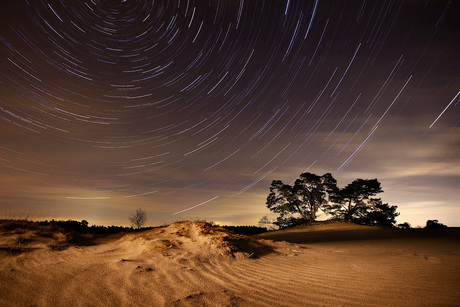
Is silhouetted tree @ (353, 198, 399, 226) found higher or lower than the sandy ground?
higher

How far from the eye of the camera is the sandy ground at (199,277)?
4332 millimetres

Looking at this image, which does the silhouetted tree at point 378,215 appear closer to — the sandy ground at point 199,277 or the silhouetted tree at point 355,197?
the silhouetted tree at point 355,197

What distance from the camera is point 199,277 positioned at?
571 centimetres

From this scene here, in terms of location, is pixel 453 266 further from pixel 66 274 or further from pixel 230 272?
pixel 66 274

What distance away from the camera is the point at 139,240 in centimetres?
866

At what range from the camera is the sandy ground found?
14.2 feet

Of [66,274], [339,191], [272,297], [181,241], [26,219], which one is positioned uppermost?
[339,191]

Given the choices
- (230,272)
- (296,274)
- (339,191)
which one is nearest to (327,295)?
(296,274)

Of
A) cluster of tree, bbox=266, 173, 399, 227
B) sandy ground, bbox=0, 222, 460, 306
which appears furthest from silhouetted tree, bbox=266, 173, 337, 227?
sandy ground, bbox=0, 222, 460, 306

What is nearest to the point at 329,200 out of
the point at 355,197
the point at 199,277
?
the point at 355,197

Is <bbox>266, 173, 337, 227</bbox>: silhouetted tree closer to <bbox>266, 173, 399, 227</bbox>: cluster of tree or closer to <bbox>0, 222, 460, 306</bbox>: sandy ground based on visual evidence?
<bbox>266, 173, 399, 227</bbox>: cluster of tree

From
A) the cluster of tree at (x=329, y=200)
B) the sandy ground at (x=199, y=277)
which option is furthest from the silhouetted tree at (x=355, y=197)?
the sandy ground at (x=199, y=277)

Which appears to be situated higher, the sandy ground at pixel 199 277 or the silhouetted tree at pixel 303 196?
the silhouetted tree at pixel 303 196

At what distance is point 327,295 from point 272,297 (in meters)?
1.00
